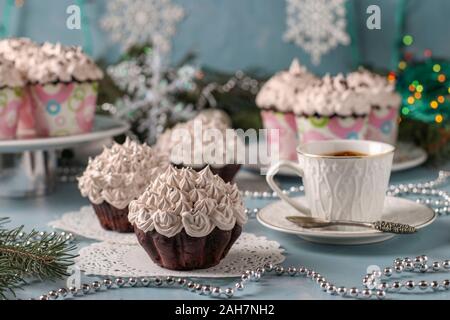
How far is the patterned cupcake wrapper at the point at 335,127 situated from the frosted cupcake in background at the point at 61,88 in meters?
0.44

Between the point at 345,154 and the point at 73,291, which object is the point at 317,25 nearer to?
the point at 345,154

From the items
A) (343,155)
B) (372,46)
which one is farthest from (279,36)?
(343,155)

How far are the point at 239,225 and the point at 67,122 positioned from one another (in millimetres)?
606

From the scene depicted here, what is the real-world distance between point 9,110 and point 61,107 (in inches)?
4.2

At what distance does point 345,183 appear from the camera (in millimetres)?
1214

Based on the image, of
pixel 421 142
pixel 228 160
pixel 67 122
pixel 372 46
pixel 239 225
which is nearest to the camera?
pixel 239 225

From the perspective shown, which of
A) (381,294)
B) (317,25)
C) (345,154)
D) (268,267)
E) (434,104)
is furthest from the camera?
(317,25)

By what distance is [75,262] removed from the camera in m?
1.15

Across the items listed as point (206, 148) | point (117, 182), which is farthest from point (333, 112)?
point (117, 182)

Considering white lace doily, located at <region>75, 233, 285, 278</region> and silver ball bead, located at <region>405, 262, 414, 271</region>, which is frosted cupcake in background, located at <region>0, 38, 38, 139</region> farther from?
silver ball bead, located at <region>405, 262, 414, 271</region>

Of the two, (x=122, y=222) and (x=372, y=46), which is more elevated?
(x=372, y=46)

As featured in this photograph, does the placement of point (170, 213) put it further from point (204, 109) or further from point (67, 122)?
point (204, 109)

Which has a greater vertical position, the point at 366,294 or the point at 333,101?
the point at 333,101

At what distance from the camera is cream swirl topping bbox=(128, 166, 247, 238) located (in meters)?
1.08
